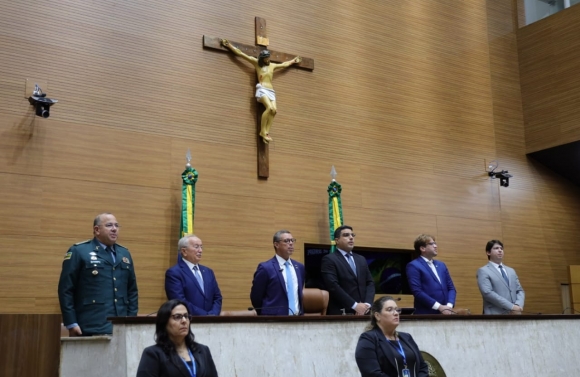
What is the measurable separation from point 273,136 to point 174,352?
15.8ft

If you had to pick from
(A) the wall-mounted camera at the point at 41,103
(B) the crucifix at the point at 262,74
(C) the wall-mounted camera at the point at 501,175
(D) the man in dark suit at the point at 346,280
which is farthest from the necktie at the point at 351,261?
(C) the wall-mounted camera at the point at 501,175

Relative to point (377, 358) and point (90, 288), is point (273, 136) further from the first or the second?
point (377, 358)

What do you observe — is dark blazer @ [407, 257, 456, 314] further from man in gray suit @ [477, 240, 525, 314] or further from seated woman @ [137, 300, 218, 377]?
seated woman @ [137, 300, 218, 377]

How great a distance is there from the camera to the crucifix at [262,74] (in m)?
7.84

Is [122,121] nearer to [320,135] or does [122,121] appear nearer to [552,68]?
[320,135]

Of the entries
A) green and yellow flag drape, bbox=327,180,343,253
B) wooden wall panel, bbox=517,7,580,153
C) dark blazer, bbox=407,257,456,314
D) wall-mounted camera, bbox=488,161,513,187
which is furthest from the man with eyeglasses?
wooden wall panel, bbox=517,7,580,153

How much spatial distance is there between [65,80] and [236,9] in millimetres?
2129

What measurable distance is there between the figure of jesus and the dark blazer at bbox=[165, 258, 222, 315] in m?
2.87

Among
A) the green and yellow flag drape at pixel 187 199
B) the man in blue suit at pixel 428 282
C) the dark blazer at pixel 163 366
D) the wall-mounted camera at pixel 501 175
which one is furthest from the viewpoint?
the wall-mounted camera at pixel 501 175

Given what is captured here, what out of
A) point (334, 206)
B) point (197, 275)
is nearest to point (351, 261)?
point (197, 275)

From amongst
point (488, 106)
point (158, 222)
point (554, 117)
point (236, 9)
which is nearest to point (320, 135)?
point (236, 9)

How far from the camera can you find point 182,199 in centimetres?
712

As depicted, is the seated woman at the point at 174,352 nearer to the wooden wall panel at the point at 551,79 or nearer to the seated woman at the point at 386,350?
the seated woman at the point at 386,350

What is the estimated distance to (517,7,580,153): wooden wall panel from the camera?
31.6 feet
